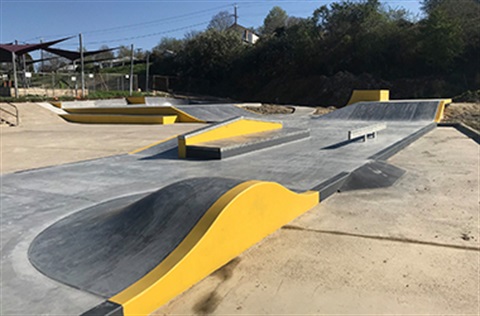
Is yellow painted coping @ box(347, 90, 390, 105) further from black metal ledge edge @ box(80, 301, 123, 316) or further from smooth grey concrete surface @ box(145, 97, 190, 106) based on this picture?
black metal ledge edge @ box(80, 301, 123, 316)

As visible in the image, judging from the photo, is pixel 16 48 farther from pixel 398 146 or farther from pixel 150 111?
pixel 398 146

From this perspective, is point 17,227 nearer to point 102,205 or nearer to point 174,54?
point 102,205

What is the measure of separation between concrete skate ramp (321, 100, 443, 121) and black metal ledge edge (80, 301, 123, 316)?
619 inches

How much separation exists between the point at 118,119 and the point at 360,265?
Answer: 1862 centimetres

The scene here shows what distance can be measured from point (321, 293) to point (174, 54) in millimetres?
Answer: 52329

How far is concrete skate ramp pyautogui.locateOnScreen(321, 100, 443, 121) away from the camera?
16031mm

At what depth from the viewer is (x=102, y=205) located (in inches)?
190

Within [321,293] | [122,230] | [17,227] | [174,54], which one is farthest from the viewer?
[174,54]

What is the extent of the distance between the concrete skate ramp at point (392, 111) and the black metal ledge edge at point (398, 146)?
2.46 meters

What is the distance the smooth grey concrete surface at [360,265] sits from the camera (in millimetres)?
2652

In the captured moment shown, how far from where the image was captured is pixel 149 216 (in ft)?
11.4

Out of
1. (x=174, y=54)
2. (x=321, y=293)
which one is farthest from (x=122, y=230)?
(x=174, y=54)

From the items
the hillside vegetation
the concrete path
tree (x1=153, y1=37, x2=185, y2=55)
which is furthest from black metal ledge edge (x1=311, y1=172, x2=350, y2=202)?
tree (x1=153, y1=37, x2=185, y2=55)

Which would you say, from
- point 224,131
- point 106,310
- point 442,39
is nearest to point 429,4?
point 442,39
